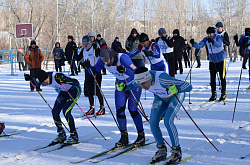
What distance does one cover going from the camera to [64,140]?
5539mm

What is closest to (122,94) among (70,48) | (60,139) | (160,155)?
(160,155)

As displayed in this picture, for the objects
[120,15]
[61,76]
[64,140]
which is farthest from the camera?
[120,15]

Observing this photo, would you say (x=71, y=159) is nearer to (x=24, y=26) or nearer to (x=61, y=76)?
(x=61, y=76)

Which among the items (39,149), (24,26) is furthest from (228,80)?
(24,26)

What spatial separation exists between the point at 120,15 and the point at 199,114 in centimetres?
3072

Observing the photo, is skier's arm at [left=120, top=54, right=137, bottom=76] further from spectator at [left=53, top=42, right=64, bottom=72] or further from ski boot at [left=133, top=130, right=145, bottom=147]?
spectator at [left=53, top=42, right=64, bottom=72]

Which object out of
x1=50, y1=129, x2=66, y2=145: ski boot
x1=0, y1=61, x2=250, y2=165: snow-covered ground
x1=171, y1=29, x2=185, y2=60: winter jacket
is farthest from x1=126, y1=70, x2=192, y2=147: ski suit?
x1=171, y1=29, x2=185, y2=60: winter jacket

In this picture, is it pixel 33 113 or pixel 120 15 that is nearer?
pixel 33 113

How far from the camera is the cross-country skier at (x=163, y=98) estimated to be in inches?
161

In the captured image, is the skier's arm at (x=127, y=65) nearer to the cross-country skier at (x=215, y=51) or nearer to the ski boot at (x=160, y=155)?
the ski boot at (x=160, y=155)

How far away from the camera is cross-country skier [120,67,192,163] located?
4.08 metres

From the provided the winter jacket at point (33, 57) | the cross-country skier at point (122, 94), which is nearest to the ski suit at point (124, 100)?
the cross-country skier at point (122, 94)

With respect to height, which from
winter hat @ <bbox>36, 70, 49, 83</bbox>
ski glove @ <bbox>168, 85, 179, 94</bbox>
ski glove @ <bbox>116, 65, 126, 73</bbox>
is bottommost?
ski glove @ <bbox>168, 85, 179, 94</bbox>

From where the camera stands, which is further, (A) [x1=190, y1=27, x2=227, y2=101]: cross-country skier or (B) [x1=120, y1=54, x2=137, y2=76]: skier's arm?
(A) [x1=190, y1=27, x2=227, y2=101]: cross-country skier
